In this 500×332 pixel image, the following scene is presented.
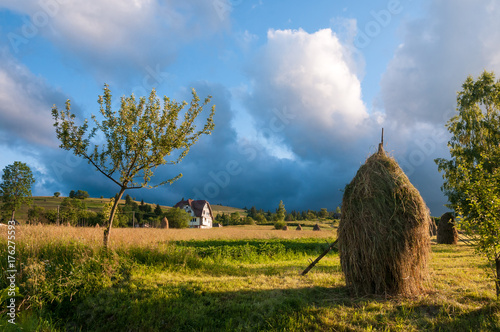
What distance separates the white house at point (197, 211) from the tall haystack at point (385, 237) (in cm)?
6866

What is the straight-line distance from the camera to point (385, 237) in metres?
6.52

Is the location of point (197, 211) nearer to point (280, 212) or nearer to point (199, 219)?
point (199, 219)

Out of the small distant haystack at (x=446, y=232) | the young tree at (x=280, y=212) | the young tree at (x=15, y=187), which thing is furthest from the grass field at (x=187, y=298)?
the young tree at (x=280, y=212)

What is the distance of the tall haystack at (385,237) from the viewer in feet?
21.4

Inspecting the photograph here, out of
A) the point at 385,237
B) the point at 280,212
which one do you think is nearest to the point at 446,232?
the point at 385,237

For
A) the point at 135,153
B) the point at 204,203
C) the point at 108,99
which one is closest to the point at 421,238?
the point at 135,153

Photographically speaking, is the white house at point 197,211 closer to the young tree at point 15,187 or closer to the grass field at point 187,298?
the young tree at point 15,187

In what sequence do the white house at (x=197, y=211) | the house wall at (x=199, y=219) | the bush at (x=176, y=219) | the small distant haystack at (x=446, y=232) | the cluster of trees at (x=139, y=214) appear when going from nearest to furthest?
1. the small distant haystack at (x=446, y=232)
2. the bush at (x=176, y=219)
3. the cluster of trees at (x=139, y=214)
4. the house wall at (x=199, y=219)
5. the white house at (x=197, y=211)

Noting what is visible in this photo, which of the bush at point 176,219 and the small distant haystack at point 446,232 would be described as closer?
the small distant haystack at point 446,232

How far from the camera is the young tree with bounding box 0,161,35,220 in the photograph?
103 feet

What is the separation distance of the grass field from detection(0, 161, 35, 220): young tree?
2711 cm

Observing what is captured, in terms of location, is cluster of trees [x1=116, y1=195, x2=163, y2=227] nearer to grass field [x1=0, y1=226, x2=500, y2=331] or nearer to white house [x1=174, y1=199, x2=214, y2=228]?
white house [x1=174, y1=199, x2=214, y2=228]

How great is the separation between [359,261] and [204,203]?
237 ft

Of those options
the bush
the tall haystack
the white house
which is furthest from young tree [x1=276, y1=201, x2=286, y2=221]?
the tall haystack
